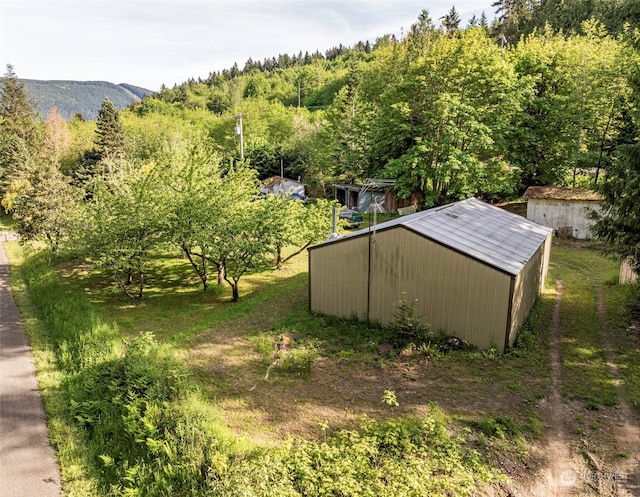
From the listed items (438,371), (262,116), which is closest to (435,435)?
(438,371)

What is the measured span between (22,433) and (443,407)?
9241mm

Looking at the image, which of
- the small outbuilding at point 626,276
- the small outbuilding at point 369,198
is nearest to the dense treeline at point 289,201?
the small outbuilding at point 369,198

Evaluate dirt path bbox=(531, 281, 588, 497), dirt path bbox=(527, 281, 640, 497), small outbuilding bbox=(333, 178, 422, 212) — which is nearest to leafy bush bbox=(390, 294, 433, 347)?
dirt path bbox=(531, 281, 588, 497)

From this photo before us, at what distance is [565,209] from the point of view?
26.6 meters

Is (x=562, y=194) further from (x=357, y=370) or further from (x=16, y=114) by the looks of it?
(x=16, y=114)

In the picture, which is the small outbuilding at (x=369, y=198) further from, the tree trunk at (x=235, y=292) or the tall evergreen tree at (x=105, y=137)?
the tall evergreen tree at (x=105, y=137)

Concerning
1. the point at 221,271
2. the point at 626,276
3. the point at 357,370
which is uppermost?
the point at 626,276

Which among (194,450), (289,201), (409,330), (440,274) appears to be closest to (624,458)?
(409,330)

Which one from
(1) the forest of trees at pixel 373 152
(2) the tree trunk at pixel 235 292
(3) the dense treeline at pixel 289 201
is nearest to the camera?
(3) the dense treeline at pixel 289 201

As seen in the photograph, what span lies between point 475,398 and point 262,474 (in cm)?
532

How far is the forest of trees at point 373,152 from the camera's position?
56.8 feet

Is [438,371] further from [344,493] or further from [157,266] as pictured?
[157,266]

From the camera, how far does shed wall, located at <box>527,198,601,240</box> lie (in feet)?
86.1

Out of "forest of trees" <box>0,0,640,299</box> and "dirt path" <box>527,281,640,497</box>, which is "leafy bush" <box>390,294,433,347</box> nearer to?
"dirt path" <box>527,281,640,497</box>
